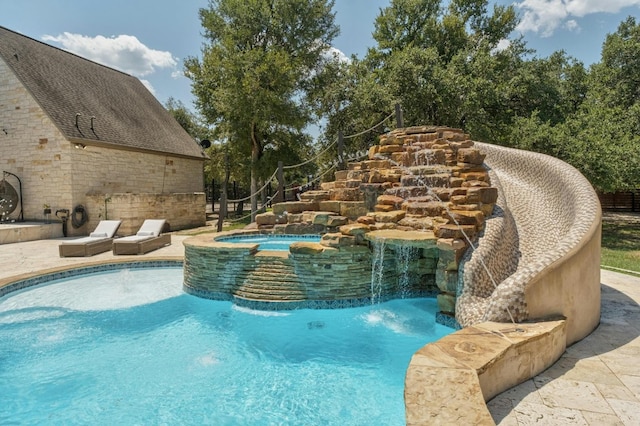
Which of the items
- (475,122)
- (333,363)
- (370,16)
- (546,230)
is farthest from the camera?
A: (370,16)

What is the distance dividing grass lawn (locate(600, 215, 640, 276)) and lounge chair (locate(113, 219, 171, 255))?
1192 centimetres

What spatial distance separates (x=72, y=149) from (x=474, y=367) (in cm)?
1555

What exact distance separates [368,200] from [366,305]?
2716 millimetres

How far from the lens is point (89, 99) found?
15797 mm

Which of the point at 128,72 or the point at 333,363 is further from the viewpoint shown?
the point at 128,72

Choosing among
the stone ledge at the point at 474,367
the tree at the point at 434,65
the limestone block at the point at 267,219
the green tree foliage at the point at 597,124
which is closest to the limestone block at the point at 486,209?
the stone ledge at the point at 474,367

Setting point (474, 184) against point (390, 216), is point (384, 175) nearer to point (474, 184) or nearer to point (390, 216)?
point (390, 216)

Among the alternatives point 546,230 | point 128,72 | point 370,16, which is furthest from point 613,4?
point 128,72

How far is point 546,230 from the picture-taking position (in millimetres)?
5734

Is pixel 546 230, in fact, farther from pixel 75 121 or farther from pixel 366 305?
pixel 75 121

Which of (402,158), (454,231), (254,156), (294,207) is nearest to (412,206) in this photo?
(454,231)

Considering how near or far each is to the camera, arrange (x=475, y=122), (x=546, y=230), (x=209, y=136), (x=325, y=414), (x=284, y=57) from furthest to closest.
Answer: (x=209, y=136) < (x=284, y=57) < (x=475, y=122) < (x=546, y=230) < (x=325, y=414)

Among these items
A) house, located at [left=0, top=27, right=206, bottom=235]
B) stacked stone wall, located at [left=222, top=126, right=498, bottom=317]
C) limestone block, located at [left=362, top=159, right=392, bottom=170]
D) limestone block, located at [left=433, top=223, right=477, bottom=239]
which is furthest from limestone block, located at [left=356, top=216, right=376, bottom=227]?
house, located at [left=0, top=27, right=206, bottom=235]

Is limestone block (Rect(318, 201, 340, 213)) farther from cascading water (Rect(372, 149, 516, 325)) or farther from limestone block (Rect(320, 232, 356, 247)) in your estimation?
limestone block (Rect(320, 232, 356, 247))
